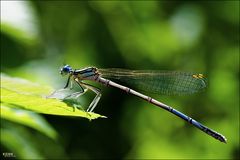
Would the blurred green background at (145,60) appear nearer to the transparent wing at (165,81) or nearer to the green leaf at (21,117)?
the transparent wing at (165,81)

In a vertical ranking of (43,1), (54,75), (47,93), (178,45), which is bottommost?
(47,93)

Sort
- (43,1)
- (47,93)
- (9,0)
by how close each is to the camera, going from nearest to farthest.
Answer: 1. (47,93)
2. (9,0)
3. (43,1)

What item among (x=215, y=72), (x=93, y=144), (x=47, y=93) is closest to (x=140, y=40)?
(x=215, y=72)

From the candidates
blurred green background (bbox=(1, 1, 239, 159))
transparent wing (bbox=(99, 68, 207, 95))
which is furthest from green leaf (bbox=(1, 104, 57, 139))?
transparent wing (bbox=(99, 68, 207, 95))

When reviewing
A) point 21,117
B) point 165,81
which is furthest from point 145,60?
point 21,117

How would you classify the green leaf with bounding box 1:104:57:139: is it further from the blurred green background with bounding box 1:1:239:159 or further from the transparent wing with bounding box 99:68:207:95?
the transparent wing with bounding box 99:68:207:95

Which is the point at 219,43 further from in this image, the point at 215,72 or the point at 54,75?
the point at 54,75

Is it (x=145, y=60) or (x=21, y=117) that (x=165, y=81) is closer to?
(x=145, y=60)
